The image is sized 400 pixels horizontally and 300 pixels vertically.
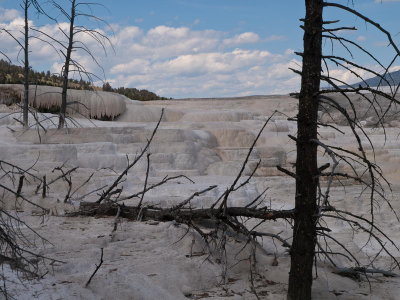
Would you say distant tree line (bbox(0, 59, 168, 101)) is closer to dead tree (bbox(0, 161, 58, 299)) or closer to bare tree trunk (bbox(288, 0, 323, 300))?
dead tree (bbox(0, 161, 58, 299))

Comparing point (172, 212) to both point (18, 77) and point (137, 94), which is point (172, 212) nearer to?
point (18, 77)

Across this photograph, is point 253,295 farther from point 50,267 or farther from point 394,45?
point 394,45

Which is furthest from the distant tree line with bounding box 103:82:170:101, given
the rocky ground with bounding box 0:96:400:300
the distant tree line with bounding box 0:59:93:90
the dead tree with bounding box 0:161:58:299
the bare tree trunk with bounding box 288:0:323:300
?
the bare tree trunk with bounding box 288:0:323:300

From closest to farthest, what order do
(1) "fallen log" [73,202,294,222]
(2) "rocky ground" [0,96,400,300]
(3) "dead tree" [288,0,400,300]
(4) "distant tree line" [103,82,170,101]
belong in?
(3) "dead tree" [288,0,400,300]
(2) "rocky ground" [0,96,400,300]
(1) "fallen log" [73,202,294,222]
(4) "distant tree line" [103,82,170,101]

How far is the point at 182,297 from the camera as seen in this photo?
189 inches

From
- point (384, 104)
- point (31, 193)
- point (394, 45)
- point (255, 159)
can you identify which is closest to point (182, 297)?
point (394, 45)

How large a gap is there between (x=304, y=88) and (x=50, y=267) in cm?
287

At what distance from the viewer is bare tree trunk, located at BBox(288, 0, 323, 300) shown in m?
4.30

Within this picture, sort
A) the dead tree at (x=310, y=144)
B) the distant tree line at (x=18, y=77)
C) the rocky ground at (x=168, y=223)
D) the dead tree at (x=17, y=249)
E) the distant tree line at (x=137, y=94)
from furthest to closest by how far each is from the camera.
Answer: the distant tree line at (x=137, y=94) < the distant tree line at (x=18, y=77) < the rocky ground at (x=168, y=223) < the dead tree at (x=310, y=144) < the dead tree at (x=17, y=249)

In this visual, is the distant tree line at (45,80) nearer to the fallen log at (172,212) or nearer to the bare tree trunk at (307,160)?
the fallen log at (172,212)

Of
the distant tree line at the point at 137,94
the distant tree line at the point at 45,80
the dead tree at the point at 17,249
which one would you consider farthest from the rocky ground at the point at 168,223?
the distant tree line at the point at 137,94

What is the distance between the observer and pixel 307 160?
4.39 meters

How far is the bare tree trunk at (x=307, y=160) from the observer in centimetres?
430

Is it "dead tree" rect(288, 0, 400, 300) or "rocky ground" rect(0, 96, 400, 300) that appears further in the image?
"rocky ground" rect(0, 96, 400, 300)
